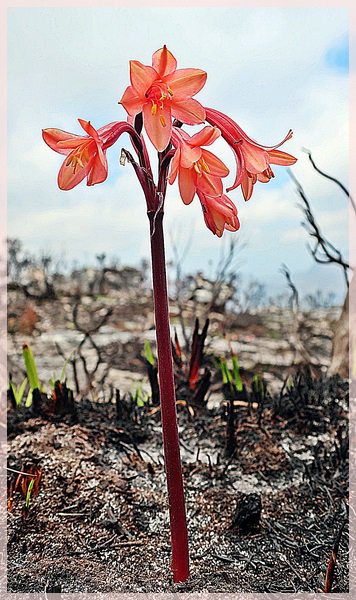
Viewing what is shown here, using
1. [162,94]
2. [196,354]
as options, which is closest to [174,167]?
[162,94]

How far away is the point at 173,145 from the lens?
1489mm

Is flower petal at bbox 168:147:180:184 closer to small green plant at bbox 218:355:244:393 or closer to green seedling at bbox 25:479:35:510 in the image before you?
green seedling at bbox 25:479:35:510

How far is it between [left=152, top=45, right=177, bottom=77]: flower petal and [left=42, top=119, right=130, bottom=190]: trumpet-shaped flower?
19cm

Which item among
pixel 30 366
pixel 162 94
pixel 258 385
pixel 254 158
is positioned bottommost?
pixel 258 385

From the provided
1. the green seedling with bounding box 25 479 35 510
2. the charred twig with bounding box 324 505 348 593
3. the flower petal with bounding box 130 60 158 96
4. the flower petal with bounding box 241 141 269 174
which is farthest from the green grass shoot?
the flower petal with bounding box 130 60 158 96

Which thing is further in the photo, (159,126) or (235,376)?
(235,376)

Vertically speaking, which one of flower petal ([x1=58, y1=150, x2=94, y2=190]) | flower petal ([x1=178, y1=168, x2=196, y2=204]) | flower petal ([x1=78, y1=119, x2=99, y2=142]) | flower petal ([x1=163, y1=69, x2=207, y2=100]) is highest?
flower petal ([x1=163, y1=69, x2=207, y2=100])

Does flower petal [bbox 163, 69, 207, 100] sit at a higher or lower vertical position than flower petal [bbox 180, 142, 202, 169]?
higher

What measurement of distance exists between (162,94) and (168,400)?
0.69 meters

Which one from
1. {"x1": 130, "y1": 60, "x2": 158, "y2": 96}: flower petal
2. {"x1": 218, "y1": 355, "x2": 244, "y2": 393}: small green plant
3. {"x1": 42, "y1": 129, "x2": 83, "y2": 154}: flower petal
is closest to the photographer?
{"x1": 130, "y1": 60, "x2": 158, "y2": 96}: flower petal

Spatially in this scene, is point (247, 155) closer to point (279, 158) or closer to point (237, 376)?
point (279, 158)

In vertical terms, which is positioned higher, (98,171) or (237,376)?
(98,171)

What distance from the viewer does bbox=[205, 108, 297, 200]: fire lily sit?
1.50 m

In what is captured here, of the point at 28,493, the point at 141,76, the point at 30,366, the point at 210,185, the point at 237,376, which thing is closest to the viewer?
the point at 141,76
